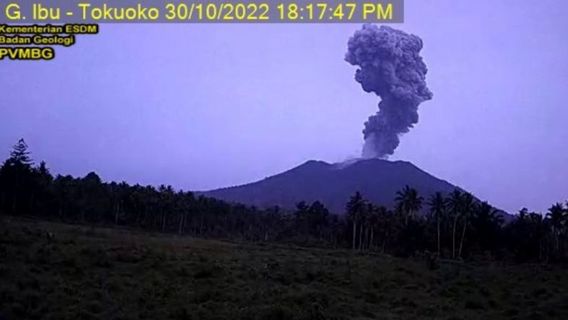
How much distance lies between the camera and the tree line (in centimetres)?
7644

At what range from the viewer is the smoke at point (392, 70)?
128250 millimetres

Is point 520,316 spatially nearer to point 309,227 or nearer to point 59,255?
point 59,255

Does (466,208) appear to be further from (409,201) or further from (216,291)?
(216,291)

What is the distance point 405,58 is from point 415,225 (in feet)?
188

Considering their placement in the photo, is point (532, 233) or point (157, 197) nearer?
point (532, 233)

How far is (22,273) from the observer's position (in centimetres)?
2086

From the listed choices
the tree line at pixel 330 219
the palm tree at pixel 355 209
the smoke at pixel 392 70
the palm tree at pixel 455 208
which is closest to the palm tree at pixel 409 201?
the tree line at pixel 330 219

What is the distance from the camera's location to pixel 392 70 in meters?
129

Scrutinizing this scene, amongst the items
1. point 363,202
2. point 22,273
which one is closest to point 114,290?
point 22,273

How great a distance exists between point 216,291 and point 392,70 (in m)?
112

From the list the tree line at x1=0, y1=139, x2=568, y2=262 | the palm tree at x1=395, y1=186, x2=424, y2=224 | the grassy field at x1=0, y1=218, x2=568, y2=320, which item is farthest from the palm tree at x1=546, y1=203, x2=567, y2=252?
the grassy field at x1=0, y1=218, x2=568, y2=320

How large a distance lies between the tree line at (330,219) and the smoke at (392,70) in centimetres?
3621

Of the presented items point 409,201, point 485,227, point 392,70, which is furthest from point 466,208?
point 392,70

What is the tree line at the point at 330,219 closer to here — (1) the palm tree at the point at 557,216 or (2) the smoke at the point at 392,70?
(1) the palm tree at the point at 557,216
